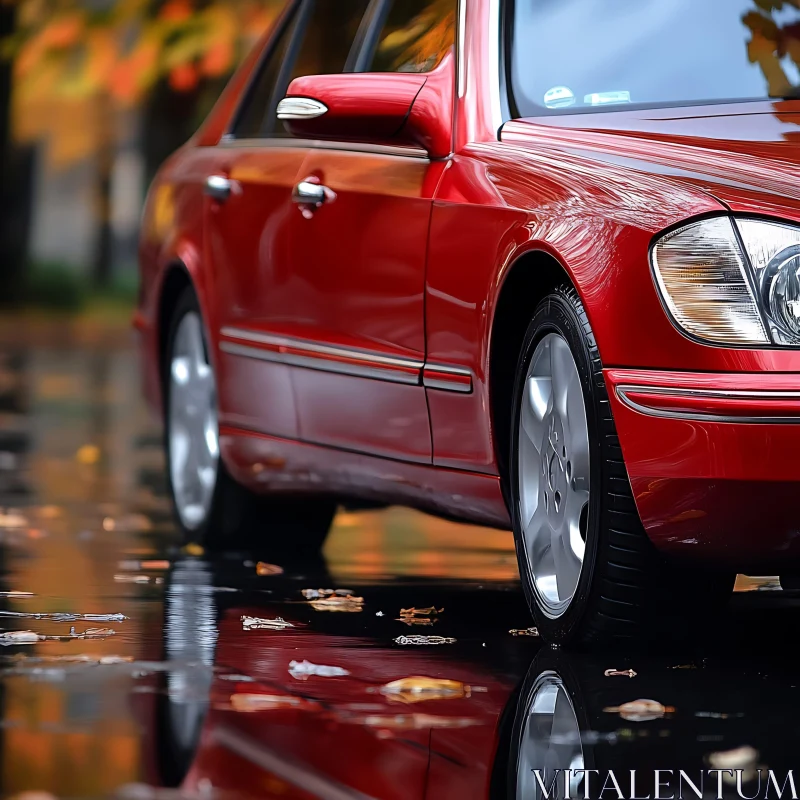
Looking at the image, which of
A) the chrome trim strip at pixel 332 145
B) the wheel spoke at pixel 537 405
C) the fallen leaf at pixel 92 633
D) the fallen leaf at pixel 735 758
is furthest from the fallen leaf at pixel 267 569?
the fallen leaf at pixel 735 758

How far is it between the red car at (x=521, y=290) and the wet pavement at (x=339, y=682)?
0.25 m

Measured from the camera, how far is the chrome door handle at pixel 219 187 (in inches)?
287

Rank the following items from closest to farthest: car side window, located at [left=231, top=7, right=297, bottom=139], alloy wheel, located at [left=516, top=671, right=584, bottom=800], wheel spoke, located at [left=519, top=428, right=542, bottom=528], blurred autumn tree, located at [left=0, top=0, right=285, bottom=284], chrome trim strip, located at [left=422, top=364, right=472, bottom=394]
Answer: alloy wheel, located at [left=516, top=671, right=584, bottom=800] → wheel spoke, located at [left=519, top=428, right=542, bottom=528] → chrome trim strip, located at [left=422, top=364, right=472, bottom=394] → car side window, located at [left=231, top=7, right=297, bottom=139] → blurred autumn tree, located at [left=0, top=0, right=285, bottom=284]

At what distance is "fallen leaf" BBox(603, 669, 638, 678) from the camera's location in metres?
5.02

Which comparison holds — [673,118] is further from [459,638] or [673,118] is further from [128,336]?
[128,336]

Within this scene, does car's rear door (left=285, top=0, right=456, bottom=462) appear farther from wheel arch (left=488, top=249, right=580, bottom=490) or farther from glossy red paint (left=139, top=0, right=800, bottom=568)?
wheel arch (left=488, top=249, right=580, bottom=490)

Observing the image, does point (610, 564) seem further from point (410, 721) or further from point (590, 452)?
point (410, 721)

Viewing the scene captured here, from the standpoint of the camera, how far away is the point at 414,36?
21.2 feet

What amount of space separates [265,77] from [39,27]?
14.6 metres

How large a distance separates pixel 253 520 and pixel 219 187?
1.05m

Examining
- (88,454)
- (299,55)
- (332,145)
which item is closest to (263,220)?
(332,145)

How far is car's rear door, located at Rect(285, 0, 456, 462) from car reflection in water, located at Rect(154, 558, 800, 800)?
0.56m

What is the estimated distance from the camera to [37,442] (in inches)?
456

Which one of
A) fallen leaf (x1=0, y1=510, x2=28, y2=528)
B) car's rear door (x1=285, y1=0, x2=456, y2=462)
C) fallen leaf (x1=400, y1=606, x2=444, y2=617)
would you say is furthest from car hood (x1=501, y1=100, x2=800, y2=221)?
fallen leaf (x1=0, y1=510, x2=28, y2=528)
